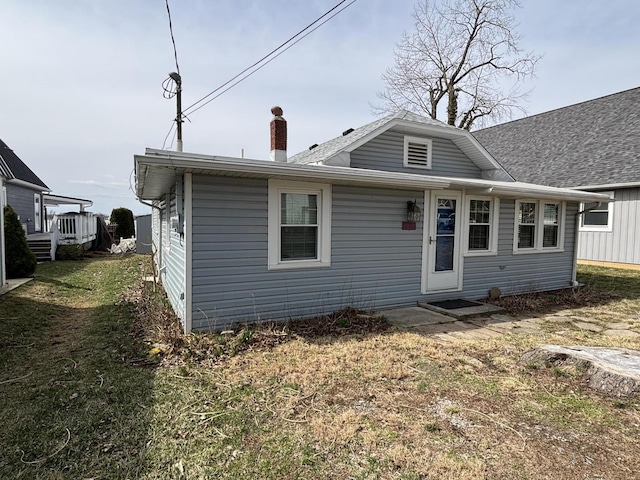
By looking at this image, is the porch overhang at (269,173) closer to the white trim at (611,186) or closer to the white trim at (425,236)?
the white trim at (425,236)

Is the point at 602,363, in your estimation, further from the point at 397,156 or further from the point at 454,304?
the point at 397,156

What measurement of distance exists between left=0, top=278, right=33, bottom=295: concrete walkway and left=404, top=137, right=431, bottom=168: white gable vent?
30.2 feet

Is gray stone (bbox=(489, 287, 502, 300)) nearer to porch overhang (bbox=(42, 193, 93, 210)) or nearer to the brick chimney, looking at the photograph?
the brick chimney

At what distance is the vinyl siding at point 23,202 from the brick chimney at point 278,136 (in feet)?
42.7

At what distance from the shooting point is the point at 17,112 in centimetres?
982

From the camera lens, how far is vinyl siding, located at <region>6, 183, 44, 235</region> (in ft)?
47.9

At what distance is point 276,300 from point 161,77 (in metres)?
8.59

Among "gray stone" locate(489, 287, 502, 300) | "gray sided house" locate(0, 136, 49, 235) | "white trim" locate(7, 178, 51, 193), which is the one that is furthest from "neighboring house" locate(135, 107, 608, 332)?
"gray sided house" locate(0, 136, 49, 235)

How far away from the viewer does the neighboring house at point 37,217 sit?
43.4ft

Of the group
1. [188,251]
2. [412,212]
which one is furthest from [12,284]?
[412,212]

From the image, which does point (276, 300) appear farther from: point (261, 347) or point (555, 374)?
point (555, 374)

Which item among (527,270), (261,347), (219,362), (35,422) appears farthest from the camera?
(527,270)

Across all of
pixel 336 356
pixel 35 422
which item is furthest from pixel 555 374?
pixel 35 422

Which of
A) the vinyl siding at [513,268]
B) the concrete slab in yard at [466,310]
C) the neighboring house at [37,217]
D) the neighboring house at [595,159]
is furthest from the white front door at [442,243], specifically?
the neighboring house at [37,217]
